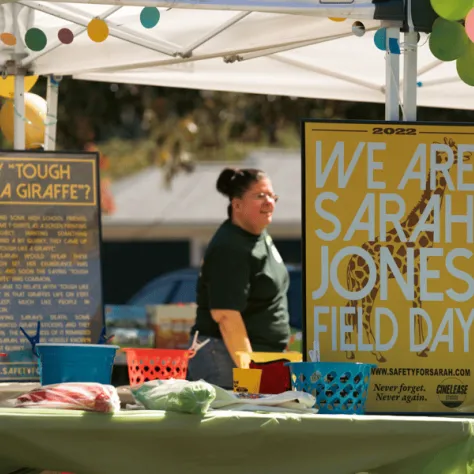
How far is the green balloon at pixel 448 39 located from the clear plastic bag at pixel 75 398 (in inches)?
68.6

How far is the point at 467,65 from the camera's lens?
4.33 m

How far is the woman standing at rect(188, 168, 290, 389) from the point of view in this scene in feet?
19.8

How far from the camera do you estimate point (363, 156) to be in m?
4.34

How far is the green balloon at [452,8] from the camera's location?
418 cm

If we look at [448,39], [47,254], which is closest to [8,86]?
[47,254]

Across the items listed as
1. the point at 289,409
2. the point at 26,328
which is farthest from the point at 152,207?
the point at 289,409

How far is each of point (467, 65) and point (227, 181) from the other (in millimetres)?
2530

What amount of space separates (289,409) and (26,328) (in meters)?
1.98

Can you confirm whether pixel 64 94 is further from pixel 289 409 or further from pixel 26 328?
pixel 289 409

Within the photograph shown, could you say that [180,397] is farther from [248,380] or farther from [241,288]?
[241,288]

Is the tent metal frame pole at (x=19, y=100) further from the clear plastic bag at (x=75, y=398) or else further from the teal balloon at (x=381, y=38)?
the clear plastic bag at (x=75, y=398)

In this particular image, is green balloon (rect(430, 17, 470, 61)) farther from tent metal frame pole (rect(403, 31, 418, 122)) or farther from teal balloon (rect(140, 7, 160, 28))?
teal balloon (rect(140, 7, 160, 28))

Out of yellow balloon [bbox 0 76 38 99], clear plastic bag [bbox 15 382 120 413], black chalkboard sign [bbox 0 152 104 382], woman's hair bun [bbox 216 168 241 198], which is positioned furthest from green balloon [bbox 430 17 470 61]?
yellow balloon [bbox 0 76 38 99]

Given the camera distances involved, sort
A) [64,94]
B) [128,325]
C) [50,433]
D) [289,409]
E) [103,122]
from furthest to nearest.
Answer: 1. [103,122]
2. [64,94]
3. [128,325]
4. [289,409]
5. [50,433]
